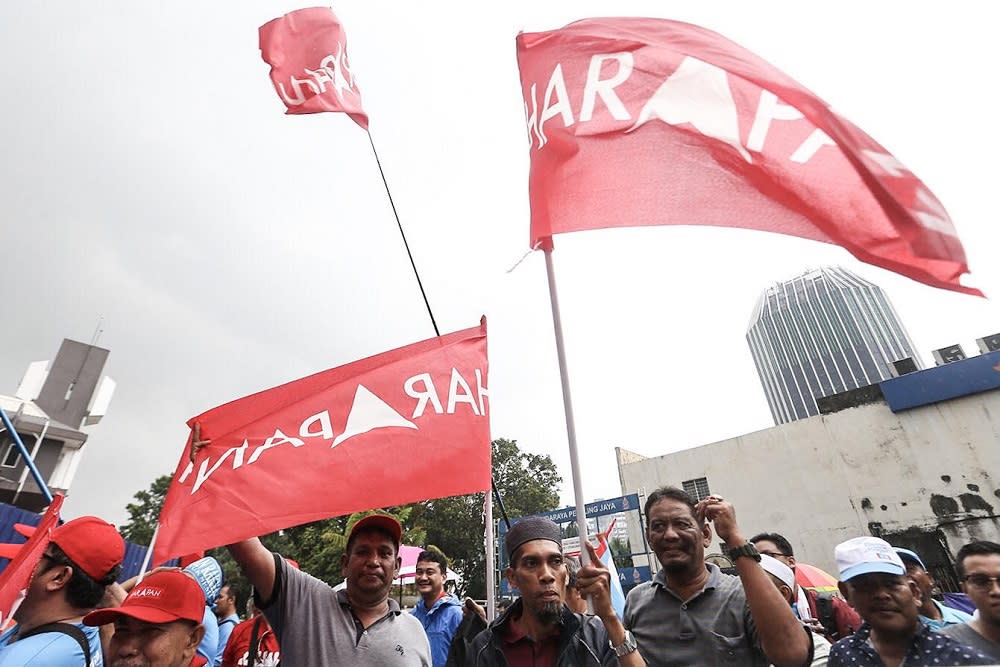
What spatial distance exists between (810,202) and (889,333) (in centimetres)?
9515

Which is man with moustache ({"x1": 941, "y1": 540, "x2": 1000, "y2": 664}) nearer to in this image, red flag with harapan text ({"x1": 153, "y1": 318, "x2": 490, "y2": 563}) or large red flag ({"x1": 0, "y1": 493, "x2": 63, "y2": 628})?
red flag with harapan text ({"x1": 153, "y1": 318, "x2": 490, "y2": 563})

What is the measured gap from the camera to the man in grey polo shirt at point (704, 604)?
2.04m

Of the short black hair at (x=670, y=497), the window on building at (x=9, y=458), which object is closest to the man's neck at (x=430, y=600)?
the short black hair at (x=670, y=497)

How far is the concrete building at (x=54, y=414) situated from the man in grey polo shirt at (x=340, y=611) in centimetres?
3037

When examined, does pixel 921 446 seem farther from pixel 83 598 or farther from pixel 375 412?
pixel 83 598

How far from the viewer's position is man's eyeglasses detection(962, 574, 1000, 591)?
2.53 m

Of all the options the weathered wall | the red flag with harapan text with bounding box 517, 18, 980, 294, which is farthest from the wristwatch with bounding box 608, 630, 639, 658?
the weathered wall

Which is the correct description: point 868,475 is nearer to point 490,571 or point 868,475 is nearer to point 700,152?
point 700,152

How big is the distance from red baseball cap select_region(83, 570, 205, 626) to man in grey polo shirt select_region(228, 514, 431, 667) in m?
0.28

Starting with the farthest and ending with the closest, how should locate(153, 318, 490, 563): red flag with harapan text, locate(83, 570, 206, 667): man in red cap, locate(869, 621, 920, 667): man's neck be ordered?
locate(153, 318, 490, 563): red flag with harapan text → locate(869, 621, 920, 667): man's neck → locate(83, 570, 206, 667): man in red cap

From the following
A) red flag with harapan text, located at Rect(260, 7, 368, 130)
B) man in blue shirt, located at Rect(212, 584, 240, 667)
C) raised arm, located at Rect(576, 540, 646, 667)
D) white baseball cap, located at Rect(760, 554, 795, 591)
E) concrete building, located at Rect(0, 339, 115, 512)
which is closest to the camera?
raised arm, located at Rect(576, 540, 646, 667)

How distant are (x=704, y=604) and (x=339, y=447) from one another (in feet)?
6.63

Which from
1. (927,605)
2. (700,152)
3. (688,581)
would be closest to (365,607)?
(688,581)

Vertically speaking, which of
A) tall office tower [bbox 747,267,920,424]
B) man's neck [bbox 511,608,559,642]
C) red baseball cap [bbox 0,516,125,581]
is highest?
tall office tower [bbox 747,267,920,424]
